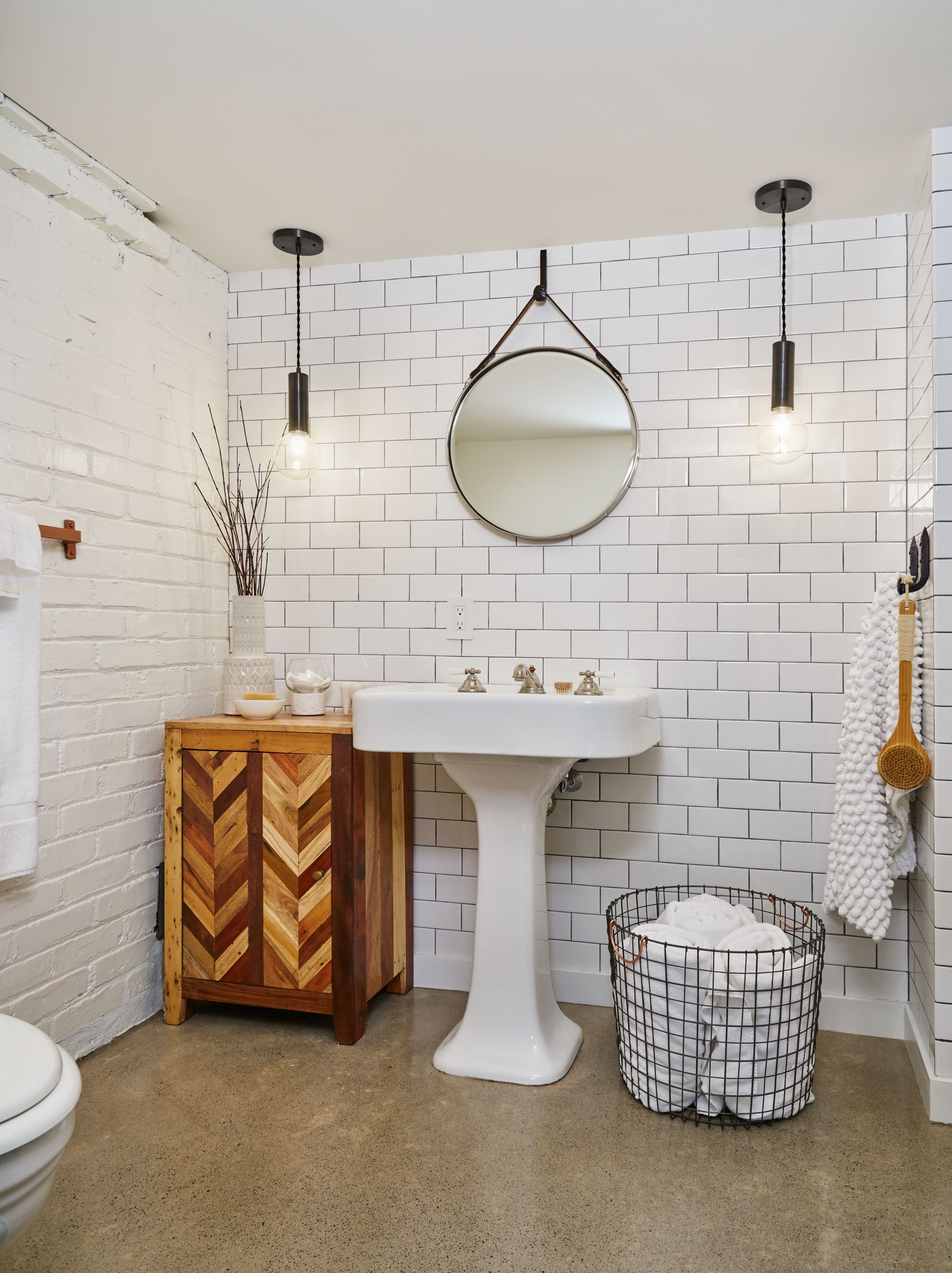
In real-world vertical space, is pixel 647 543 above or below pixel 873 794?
above

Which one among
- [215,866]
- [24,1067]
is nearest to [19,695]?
[215,866]

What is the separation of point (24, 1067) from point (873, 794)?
192 cm

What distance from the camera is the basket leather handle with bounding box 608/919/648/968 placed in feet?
6.89

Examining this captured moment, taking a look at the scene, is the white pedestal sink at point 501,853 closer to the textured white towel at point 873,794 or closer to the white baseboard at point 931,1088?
the textured white towel at point 873,794

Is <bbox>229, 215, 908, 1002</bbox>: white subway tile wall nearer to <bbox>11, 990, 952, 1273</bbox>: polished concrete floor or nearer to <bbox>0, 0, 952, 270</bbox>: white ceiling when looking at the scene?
<bbox>0, 0, 952, 270</bbox>: white ceiling

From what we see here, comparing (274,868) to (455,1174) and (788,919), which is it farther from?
(788,919)

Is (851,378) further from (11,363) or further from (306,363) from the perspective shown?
→ (11,363)

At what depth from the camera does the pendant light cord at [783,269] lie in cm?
249

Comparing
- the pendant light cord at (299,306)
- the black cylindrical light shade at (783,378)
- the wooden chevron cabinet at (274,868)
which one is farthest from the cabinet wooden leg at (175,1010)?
the black cylindrical light shade at (783,378)

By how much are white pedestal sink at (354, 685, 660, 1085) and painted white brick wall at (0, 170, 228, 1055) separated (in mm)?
727

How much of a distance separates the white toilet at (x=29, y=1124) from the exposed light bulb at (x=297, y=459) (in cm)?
201

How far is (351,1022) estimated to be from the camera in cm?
242

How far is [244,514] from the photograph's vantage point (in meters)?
3.00

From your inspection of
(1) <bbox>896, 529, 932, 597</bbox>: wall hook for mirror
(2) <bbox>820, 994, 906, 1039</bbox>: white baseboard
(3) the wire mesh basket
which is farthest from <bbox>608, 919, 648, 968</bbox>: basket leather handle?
(1) <bbox>896, 529, 932, 597</bbox>: wall hook for mirror
